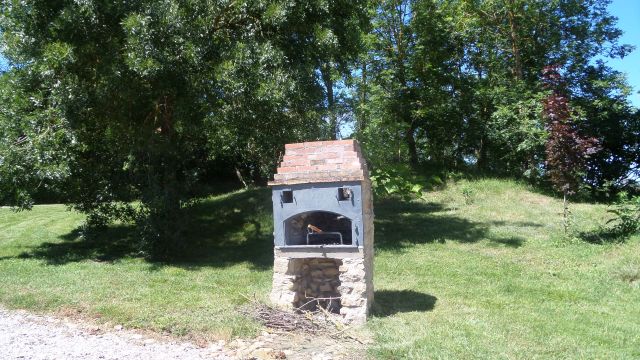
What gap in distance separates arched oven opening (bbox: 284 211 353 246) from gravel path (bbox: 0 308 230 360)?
1.73 metres

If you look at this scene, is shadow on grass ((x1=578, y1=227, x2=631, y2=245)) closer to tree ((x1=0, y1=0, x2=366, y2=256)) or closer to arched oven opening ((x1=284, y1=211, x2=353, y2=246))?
arched oven opening ((x1=284, y1=211, x2=353, y2=246))

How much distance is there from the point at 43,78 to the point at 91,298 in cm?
452

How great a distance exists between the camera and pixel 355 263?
612 cm

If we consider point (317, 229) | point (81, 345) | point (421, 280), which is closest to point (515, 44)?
point (421, 280)

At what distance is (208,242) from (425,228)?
4.96 metres

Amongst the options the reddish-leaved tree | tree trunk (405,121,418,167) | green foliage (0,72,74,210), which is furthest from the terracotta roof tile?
tree trunk (405,121,418,167)

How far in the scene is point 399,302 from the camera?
700cm

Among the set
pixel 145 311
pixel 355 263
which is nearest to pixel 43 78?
pixel 145 311

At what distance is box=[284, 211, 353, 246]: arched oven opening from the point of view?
6.51 m

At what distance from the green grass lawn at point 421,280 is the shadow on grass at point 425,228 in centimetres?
3

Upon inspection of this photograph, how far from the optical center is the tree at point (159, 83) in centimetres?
932

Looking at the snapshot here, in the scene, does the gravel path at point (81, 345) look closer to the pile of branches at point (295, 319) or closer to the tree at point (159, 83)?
the pile of branches at point (295, 319)

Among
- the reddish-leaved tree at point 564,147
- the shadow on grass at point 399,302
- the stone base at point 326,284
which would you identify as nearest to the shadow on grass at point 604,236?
the reddish-leaved tree at point 564,147

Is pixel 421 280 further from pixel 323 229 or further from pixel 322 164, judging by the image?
pixel 322 164
